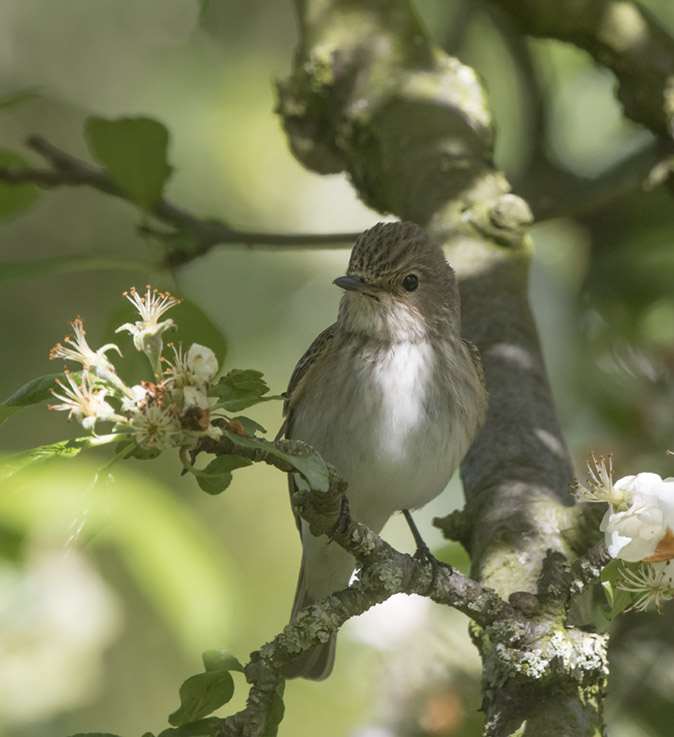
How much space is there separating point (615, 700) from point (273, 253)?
4.36 metres

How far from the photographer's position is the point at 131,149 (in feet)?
11.9

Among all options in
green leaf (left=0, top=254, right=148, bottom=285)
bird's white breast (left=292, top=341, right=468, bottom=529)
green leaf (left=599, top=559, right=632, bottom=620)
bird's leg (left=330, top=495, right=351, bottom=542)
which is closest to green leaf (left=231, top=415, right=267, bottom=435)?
bird's leg (left=330, top=495, right=351, bottom=542)

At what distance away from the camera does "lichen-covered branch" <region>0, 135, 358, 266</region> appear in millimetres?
3949

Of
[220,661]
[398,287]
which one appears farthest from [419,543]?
[220,661]

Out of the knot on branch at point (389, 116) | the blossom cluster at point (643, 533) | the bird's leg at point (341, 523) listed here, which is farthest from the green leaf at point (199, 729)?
the knot on branch at point (389, 116)

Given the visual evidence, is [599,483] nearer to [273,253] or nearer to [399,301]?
[399,301]

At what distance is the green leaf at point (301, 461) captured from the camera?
195cm

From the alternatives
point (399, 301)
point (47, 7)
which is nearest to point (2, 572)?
point (399, 301)

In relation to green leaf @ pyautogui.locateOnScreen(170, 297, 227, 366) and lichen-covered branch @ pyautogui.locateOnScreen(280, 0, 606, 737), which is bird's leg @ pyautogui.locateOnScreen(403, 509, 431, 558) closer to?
lichen-covered branch @ pyautogui.locateOnScreen(280, 0, 606, 737)

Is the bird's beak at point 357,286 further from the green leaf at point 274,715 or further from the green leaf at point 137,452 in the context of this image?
the green leaf at point 137,452

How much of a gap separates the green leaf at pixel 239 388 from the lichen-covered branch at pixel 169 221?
1.97 m

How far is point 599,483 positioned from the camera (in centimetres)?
246

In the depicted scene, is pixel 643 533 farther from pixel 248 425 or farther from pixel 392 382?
pixel 392 382

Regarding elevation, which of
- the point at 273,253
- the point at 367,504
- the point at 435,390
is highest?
the point at 435,390
